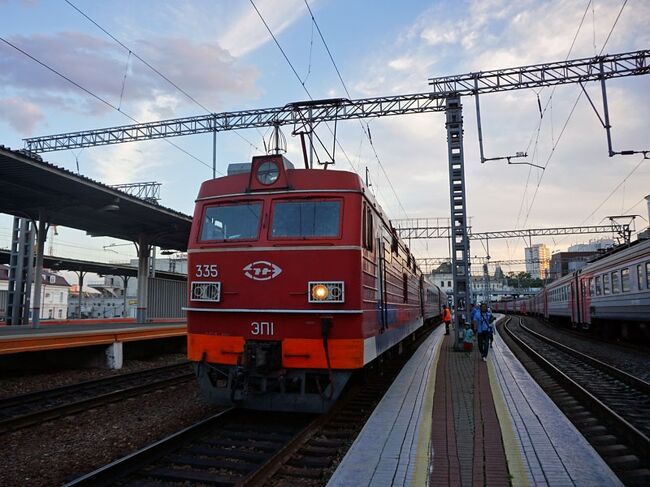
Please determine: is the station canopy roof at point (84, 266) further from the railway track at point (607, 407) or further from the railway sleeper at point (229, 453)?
the railway track at point (607, 407)

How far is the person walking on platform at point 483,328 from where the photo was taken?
13188 mm

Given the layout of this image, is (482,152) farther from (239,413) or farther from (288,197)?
(239,413)

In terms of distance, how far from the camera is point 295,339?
6.57 metres

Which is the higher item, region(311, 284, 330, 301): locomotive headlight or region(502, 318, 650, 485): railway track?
region(311, 284, 330, 301): locomotive headlight

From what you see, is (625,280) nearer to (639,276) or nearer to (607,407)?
(639,276)

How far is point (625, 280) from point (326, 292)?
594 inches

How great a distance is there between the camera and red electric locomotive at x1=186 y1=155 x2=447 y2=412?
653cm

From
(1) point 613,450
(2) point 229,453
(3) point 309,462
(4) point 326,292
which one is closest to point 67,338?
(2) point 229,453

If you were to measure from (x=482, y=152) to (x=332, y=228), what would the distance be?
10796 mm

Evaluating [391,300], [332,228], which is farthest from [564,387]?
[332,228]

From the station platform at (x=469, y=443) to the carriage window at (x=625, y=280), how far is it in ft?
34.4

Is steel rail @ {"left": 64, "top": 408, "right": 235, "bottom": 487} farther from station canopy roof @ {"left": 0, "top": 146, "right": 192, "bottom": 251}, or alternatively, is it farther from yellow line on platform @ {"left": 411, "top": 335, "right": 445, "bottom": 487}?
station canopy roof @ {"left": 0, "top": 146, "right": 192, "bottom": 251}

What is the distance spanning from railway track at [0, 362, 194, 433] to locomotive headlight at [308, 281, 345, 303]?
4.35 m

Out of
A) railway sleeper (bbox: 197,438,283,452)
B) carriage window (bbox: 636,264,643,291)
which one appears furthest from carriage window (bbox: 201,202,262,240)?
carriage window (bbox: 636,264,643,291)
